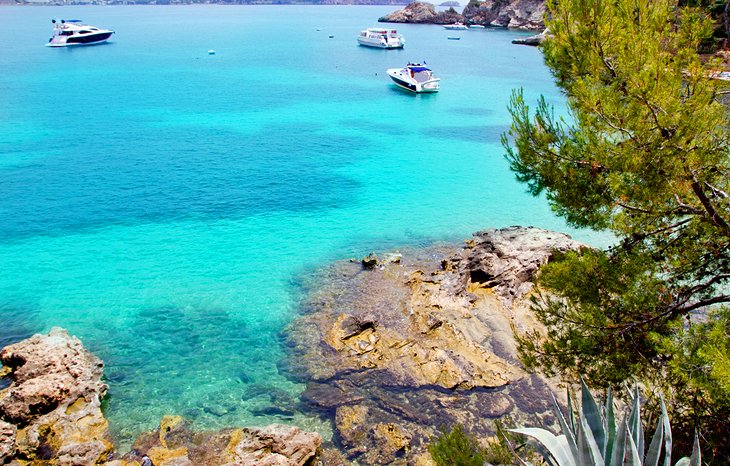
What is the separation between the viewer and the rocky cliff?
5069 inches

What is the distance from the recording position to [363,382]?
1484 centimetres

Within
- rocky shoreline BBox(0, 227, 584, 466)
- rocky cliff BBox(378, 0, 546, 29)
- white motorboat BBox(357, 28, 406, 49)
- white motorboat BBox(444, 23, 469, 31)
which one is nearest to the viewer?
rocky shoreline BBox(0, 227, 584, 466)

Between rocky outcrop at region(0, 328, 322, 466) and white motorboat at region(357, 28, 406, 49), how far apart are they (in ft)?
295

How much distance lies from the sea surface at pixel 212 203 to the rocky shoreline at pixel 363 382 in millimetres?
818

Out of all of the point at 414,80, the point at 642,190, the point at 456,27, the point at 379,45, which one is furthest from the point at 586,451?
the point at 456,27

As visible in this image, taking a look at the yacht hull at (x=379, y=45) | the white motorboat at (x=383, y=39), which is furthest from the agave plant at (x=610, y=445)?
the white motorboat at (x=383, y=39)

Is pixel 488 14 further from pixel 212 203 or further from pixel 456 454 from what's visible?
pixel 456 454

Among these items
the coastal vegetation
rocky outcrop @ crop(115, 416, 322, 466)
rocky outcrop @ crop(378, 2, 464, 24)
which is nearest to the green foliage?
→ the coastal vegetation

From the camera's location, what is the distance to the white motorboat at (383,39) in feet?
312

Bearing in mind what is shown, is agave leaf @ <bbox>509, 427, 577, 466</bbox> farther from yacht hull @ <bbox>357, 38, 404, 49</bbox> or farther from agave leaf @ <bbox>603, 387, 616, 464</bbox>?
yacht hull @ <bbox>357, 38, 404, 49</bbox>

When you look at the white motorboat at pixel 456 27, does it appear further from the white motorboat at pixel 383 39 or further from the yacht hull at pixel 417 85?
the yacht hull at pixel 417 85

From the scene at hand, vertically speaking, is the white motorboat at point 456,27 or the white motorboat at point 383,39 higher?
the white motorboat at point 456,27

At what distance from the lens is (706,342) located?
7.99 m

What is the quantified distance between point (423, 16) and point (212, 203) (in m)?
146
